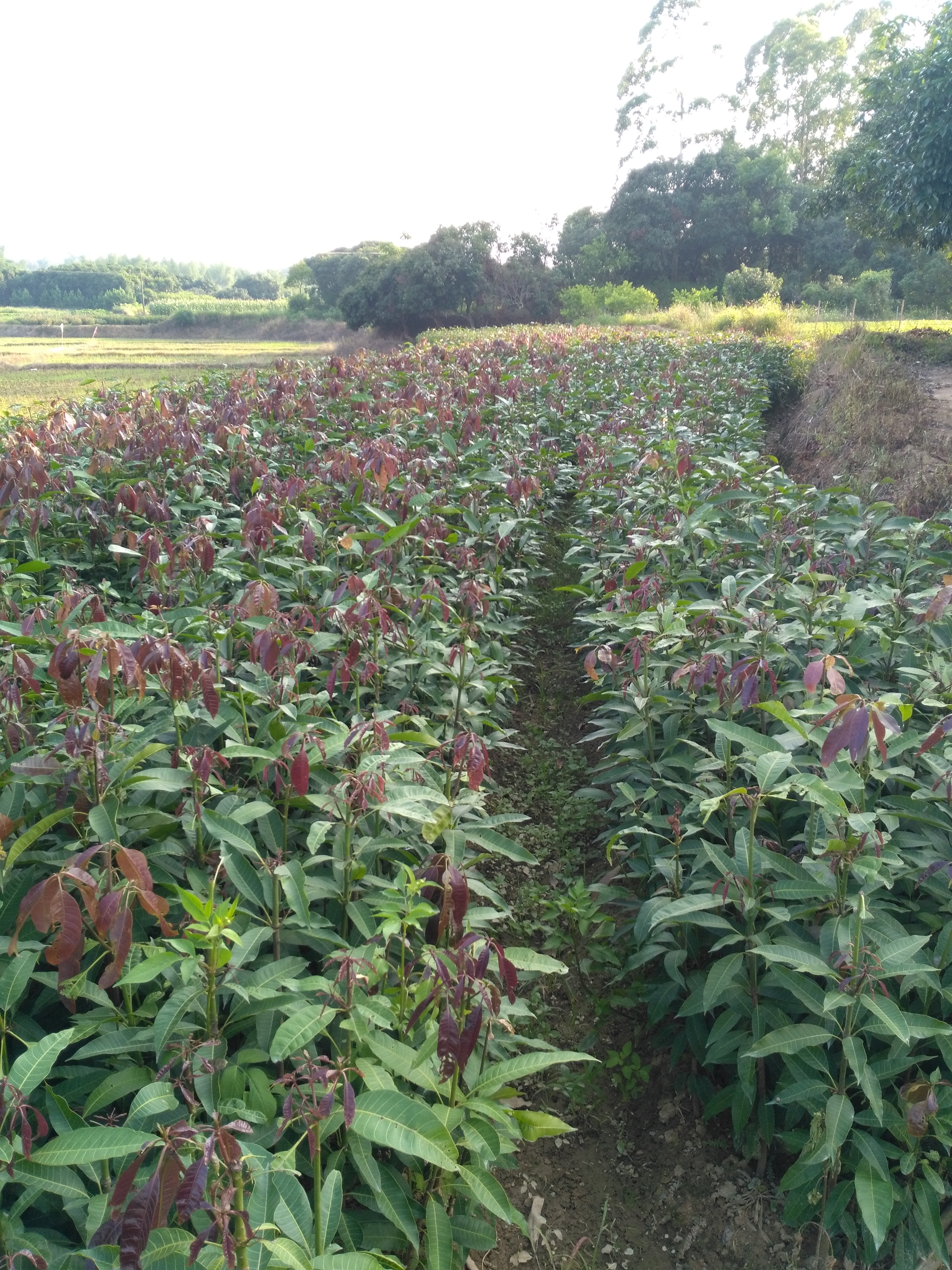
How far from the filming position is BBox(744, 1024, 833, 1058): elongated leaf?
164 centimetres

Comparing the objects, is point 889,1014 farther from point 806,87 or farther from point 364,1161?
point 806,87

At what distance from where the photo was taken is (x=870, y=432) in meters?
7.57

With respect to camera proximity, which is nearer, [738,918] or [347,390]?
[738,918]

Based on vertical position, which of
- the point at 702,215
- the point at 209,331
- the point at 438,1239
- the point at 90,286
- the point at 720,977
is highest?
the point at 90,286

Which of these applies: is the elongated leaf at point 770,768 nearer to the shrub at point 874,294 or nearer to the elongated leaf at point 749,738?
the elongated leaf at point 749,738

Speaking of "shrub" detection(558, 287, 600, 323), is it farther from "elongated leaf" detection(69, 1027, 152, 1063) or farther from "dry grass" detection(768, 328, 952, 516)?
"elongated leaf" detection(69, 1027, 152, 1063)

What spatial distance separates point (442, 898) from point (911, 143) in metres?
14.5

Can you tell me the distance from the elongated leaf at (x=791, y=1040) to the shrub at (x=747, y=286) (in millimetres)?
29894

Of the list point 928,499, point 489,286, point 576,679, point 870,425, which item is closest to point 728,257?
point 489,286

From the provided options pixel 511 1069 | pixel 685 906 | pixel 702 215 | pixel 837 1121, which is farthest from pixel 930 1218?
pixel 702 215

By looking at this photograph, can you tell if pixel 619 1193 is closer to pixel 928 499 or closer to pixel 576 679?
pixel 576 679

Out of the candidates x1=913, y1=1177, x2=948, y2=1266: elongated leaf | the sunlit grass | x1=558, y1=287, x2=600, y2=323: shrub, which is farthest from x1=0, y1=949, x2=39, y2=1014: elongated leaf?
x1=558, y1=287, x2=600, y2=323: shrub

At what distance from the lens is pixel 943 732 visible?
186cm

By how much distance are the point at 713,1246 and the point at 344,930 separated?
1.11m
